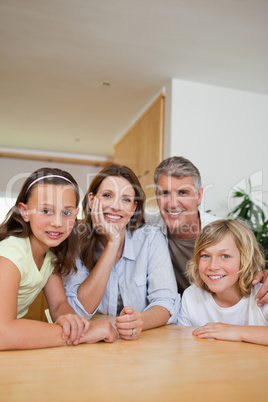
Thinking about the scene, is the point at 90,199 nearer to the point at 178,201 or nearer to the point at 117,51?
the point at 178,201

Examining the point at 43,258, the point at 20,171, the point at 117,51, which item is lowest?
the point at 43,258

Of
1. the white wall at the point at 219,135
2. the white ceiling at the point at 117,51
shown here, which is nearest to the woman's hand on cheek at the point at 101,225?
the white ceiling at the point at 117,51

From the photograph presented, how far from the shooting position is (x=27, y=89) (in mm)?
4453

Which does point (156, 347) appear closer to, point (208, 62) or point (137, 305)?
point (137, 305)

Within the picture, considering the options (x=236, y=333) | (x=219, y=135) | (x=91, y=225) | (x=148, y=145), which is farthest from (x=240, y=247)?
(x=148, y=145)

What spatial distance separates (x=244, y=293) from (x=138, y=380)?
0.85 meters

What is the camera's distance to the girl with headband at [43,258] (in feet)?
3.30

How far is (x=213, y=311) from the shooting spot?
59.1 inches

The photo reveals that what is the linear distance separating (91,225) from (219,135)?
110 inches

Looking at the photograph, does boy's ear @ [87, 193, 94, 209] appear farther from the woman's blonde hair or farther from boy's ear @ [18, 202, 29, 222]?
the woman's blonde hair

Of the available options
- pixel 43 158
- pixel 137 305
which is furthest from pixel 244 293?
pixel 43 158

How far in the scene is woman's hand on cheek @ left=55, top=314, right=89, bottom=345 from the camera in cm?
101

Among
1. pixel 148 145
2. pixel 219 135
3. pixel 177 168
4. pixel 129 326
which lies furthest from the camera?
pixel 148 145

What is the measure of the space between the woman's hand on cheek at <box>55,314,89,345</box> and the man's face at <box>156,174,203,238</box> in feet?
3.56
